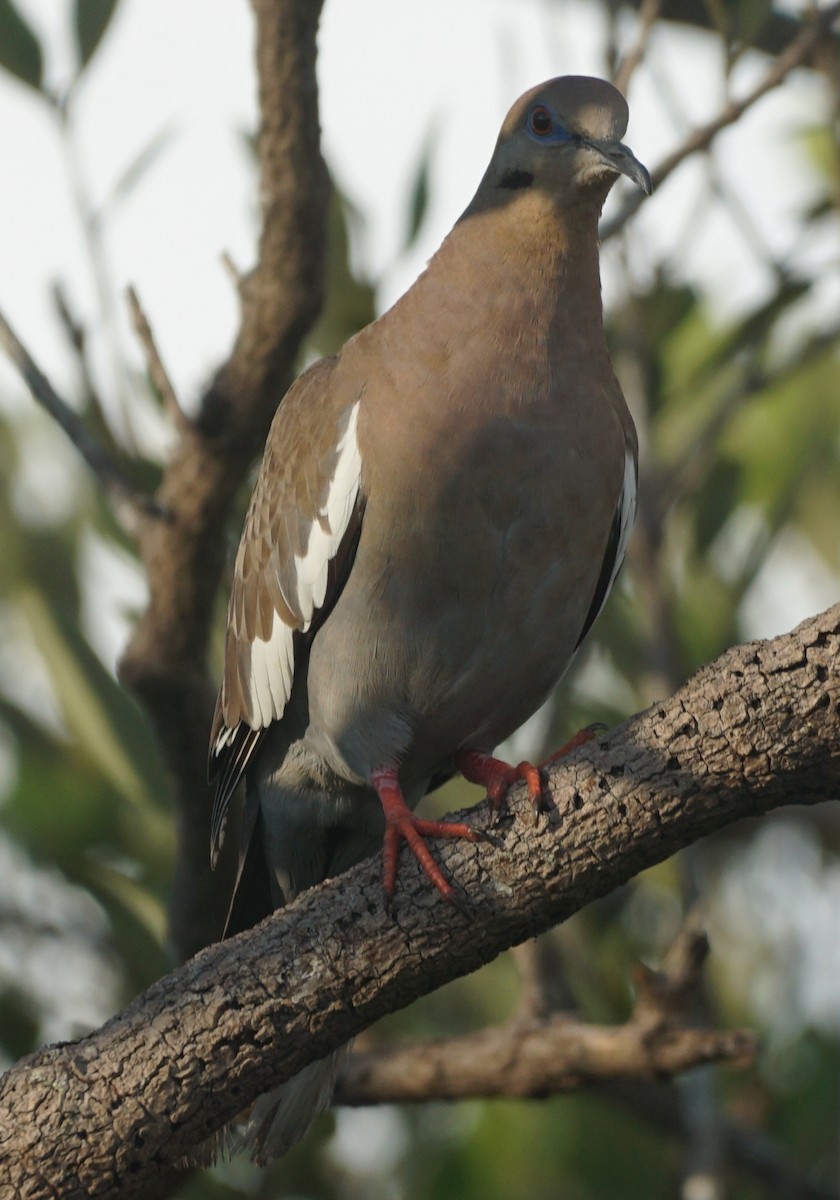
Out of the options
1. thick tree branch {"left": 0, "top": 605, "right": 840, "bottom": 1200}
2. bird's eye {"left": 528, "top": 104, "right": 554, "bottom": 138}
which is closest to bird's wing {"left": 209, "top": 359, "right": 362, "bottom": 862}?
bird's eye {"left": 528, "top": 104, "right": 554, "bottom": 138}

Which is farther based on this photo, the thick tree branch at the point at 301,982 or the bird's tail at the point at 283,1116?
the bird's tail at the point at 283,1116

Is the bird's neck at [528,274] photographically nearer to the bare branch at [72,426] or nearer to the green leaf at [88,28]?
the bare branch at [72,426]

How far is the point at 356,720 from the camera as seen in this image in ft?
11.3

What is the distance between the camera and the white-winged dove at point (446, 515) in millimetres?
3297

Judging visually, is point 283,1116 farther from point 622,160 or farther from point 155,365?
point 622,160

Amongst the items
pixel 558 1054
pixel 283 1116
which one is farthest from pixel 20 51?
pixel 558 1054

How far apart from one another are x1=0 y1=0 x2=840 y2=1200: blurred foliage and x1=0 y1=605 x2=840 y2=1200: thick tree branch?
144 centimetres

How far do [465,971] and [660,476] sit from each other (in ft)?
7.51

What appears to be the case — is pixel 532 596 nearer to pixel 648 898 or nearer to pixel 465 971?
pixel 465 971

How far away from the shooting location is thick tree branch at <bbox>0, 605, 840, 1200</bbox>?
2510 millimetres

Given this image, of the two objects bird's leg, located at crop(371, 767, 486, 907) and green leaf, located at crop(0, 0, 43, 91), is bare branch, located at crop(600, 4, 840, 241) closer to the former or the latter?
green leaf, located at crop(0, 0, 43, 91)

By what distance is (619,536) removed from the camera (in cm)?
366

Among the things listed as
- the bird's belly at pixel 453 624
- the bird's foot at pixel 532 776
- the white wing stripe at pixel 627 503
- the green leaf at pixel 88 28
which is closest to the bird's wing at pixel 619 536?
the white wing stripe at pixel 627 503

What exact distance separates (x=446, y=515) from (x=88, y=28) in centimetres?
184
